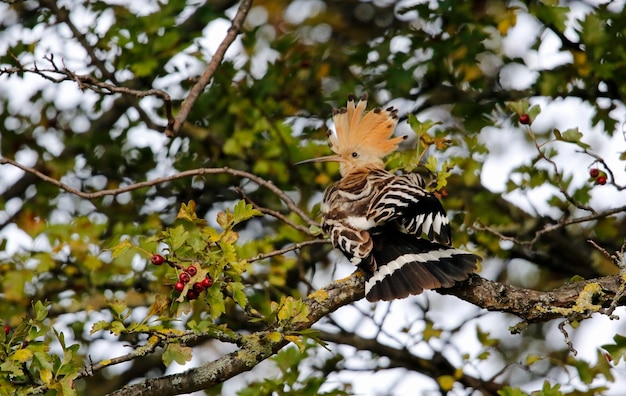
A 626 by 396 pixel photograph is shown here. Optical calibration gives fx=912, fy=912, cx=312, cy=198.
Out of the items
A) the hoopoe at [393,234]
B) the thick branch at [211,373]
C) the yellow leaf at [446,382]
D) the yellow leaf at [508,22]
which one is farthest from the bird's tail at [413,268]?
the yellow leaf at [508,22]

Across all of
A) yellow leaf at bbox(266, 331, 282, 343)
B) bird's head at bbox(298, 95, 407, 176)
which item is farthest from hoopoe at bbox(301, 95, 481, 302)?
yellow leaf at bbox(266, 331, 282, 343)

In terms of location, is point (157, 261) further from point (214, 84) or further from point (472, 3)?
point (472, 3)

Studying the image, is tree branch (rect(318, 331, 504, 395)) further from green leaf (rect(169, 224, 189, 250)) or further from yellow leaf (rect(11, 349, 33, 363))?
yellow leaf (rect(11, 349, 33, 363))

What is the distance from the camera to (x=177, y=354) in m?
3.13

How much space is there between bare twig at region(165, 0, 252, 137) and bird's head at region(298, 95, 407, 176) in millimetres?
713

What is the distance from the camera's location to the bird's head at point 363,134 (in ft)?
15.8

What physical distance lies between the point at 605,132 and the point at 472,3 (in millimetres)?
1322

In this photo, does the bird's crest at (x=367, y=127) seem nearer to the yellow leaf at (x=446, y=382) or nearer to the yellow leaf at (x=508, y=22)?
the yellow leaf at (x=508, y=22)

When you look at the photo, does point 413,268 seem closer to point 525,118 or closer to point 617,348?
point 617,348

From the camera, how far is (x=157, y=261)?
10.7ft

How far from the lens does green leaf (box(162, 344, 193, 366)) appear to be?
312 cm

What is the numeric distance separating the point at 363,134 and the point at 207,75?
3.63 ft

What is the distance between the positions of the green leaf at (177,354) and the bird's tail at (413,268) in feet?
2.54

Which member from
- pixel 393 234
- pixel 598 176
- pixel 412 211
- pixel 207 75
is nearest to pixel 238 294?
pixel 412 211
